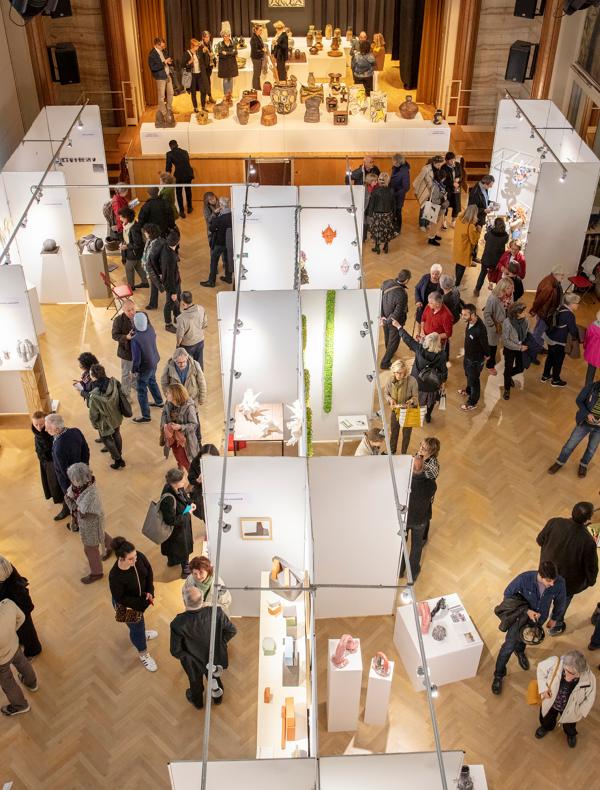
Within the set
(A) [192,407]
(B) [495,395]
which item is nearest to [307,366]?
(A) [192,407]

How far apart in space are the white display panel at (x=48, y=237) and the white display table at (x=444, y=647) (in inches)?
279

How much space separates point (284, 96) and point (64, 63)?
3887 mm

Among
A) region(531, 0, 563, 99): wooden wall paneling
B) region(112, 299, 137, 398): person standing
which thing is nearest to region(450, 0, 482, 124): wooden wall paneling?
region(531, 0, 563, 99): wooden wall paneling

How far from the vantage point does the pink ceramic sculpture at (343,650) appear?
5.90m

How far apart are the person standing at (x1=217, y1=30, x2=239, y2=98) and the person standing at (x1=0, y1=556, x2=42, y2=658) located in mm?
11621

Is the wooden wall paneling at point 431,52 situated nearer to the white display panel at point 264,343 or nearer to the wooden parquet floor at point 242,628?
the wooden parquet floor at point 242,628

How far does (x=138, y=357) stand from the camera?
8727 millimetres

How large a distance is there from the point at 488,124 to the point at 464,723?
13071 mm

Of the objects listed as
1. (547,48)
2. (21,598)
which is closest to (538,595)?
(21,598)

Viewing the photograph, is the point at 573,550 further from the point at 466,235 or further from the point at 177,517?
the point at 466,235

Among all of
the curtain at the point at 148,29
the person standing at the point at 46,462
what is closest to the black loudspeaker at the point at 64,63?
the curtain at the point at 148,29

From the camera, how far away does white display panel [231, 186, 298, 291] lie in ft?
33.4

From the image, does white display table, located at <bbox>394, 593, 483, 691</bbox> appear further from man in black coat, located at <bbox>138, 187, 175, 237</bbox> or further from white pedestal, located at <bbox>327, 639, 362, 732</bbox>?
man in black coat, located at <bbox>138, 187, 175, 237</bbox>

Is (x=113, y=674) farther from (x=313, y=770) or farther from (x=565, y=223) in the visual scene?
(x=565, y=223)
